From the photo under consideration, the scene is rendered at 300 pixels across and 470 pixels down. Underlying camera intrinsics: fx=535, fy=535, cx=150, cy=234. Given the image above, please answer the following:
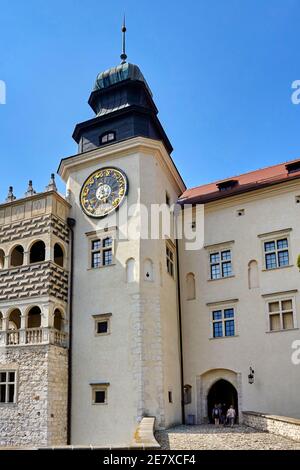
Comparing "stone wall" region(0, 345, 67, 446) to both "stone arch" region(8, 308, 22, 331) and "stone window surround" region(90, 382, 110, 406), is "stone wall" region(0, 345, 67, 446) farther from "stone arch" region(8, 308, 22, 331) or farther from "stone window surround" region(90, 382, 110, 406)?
"stone arch" region(8, 308, 22, 331)

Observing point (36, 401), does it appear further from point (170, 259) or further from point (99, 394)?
point (170, 259)

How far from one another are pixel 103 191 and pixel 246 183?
6.52 m

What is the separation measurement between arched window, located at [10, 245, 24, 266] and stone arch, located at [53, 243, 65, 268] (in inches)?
54.9

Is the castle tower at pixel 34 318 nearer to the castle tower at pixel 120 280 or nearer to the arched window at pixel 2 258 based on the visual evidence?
the arched window at pixel 2 258

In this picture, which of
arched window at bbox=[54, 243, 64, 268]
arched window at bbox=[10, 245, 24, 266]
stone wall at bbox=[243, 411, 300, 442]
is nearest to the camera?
stone wall at bbox=[243, 411, 300, 442]

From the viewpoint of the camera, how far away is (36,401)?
19.0 metres

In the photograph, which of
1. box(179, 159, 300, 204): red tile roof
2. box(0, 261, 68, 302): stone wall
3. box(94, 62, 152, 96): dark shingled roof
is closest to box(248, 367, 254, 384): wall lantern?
box(179, 159, 300, 204): red tile roof

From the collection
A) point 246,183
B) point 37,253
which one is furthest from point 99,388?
point 246,183

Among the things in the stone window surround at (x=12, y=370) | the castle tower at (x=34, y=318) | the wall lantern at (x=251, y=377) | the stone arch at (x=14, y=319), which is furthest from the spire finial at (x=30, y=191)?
the wall lantern at (x=251, y=377)

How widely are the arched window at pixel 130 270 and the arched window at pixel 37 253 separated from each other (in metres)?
3.99

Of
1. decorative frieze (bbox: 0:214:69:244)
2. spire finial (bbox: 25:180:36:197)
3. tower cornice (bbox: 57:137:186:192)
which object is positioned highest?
tower cornice (bbox: 57:137:186:192)

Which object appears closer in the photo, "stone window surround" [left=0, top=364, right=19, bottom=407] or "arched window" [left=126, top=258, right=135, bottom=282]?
"stone window surround" [left=0, top=364, right=19, bottom=407]

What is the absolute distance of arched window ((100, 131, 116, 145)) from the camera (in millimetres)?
23359

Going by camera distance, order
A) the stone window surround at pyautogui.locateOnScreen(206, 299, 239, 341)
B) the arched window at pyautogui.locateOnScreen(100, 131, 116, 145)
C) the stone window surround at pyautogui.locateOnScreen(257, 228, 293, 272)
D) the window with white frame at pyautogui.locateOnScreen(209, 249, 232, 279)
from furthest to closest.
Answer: the arched window at pyautogui.locateOnScreen(100, 131, 116, 145) → the window with white frame at pyautogui.locateOnScreen(209, 249, 232, 279) → the stone window surround at pyautogui.locateOnScreen(206, 299, 239, 341) → the stone window surround at pyautogui.locateOnScreen(257, 228, 293, 272)
